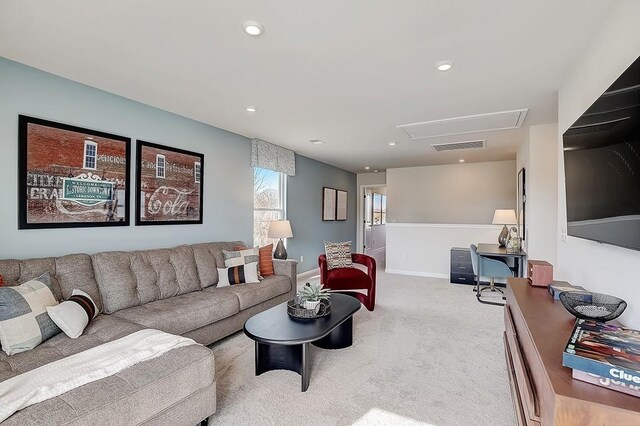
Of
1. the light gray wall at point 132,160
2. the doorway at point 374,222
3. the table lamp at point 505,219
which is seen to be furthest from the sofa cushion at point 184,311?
the doorway at point 374,222

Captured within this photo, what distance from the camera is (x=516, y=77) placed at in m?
2.52

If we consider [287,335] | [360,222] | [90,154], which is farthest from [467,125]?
[360,222]

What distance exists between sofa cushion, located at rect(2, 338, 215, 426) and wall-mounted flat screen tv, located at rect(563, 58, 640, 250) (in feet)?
6.78

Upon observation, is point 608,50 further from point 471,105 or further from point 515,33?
point 471,105

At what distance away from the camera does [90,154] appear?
9.16 ft

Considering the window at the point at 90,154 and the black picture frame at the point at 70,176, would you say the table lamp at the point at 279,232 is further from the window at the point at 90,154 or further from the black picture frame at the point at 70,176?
the window at the point at 90,154

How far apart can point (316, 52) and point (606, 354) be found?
Result: 213 centimetres

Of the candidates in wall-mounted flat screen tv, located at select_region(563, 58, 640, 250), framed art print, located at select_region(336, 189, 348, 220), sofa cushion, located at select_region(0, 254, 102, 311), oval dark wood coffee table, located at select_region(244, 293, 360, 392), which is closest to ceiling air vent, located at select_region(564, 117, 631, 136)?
wall-mounted flat screen tv, located at select_region(563, 58, 640, 250)

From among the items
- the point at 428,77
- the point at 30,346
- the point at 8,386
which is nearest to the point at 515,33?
the point at 428,77

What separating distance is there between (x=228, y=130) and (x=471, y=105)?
290cm

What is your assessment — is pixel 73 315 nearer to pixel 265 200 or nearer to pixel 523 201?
pixel 265 200

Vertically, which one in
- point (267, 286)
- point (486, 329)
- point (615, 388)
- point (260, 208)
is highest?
point (260, 208)

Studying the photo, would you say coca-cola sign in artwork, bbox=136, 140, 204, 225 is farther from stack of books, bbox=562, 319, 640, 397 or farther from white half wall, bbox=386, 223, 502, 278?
white half wall, bbox=386, 223, 502, 278

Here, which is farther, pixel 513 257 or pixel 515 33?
pixel 513 257
